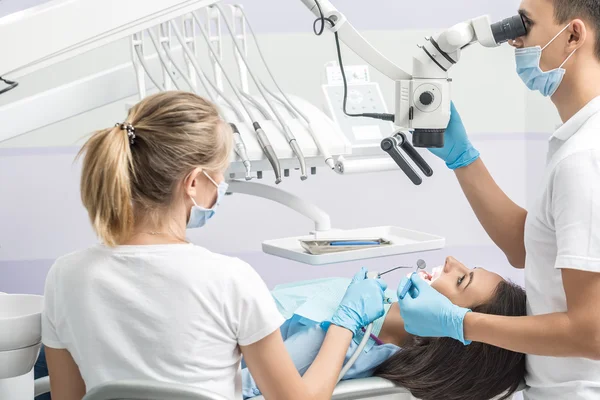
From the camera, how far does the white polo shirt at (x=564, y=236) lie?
4.13ft

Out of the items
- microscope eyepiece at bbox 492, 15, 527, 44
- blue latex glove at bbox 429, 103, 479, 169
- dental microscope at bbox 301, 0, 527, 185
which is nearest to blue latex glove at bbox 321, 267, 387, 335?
dental microscope at bbox 301, 0, 527, 185

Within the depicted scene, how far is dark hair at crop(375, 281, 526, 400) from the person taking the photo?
1640mm

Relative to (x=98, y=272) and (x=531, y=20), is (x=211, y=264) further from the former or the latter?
(x=531, y=20)

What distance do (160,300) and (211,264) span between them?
0.32 ft

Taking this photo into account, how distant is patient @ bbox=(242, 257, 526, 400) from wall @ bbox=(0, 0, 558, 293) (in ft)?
6.17

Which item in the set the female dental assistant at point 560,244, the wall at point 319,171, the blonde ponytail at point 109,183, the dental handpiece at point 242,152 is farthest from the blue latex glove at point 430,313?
the wall at point 319,171

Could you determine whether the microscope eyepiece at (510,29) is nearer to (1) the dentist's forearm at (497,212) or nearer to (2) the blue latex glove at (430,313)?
(1) the dentist's forearm at (497,212)

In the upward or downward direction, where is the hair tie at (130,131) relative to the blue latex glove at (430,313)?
upward

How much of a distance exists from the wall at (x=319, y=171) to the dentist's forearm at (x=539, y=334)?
7.46 feet

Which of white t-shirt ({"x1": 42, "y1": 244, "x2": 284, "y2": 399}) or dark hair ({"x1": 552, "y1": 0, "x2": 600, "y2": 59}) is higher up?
dark hair ({"x1": 552, "y1": 0, "x2": 600, "y2": 59})

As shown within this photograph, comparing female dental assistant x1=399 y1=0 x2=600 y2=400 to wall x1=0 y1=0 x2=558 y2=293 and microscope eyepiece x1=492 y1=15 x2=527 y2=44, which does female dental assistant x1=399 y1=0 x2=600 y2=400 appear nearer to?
microscope eyepiece x1=492 y1=15 x2=527 y2=44

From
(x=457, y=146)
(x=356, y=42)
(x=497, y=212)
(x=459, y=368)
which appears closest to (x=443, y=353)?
(x=459, y=368)

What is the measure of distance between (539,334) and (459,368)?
39 centimetres

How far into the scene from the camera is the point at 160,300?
3.77 feet
